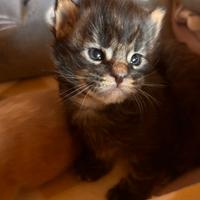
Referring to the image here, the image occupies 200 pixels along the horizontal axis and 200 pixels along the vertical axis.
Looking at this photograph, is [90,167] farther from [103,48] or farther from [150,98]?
[103,48]

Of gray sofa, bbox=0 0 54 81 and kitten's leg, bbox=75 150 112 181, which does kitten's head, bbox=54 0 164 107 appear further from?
gray sofa, bbox=0 0 54 81

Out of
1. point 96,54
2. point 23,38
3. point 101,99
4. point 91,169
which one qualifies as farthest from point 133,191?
point 23,38

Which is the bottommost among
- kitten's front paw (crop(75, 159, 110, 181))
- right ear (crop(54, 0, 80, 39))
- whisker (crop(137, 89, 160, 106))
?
kitten's front paw (crop(75, 159, 110, 181))

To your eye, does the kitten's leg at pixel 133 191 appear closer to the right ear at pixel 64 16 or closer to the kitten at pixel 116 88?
the kitten at pixel 116 88

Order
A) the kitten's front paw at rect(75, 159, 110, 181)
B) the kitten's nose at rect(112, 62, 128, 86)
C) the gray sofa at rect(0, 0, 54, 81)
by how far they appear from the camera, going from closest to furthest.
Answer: the kitten's nose at rect(112, 62, 128, 86) → the kitten's front paw at rect(75, 159, 110, 181) → the gray sofa at rect(0, 0, 54, 81)

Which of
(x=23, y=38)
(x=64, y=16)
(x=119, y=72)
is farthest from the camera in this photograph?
(x=23, y=38)

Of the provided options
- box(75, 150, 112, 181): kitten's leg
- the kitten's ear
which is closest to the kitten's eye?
the kitten's ear

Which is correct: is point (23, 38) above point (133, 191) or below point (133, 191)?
above

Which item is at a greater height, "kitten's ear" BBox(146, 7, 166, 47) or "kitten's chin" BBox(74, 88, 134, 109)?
"kitten's ear" BBox(146, 7, 166, 47)
